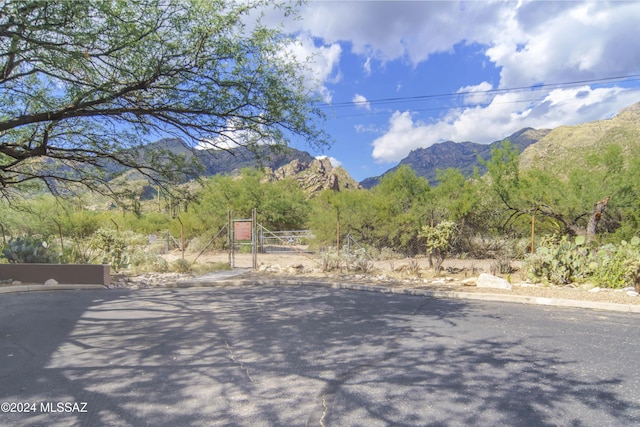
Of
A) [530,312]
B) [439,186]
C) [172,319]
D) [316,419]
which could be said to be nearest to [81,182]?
[172,319]

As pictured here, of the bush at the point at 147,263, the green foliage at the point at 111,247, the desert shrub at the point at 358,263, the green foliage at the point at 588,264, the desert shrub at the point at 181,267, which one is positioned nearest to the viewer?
the green foliage at the point at 588,264

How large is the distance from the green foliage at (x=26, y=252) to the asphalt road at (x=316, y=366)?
4610 mm

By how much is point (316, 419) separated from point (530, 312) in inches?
243

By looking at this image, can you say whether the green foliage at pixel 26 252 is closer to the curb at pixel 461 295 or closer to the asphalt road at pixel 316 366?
the curb at pixel 461 295

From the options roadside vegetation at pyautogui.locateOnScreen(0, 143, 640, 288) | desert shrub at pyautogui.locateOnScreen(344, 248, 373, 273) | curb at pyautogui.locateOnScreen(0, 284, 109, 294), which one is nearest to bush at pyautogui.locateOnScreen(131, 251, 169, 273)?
roadside vegetation at pyautogui.locateOnScreen(0, 143, 640, 288)

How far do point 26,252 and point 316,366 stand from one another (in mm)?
11258

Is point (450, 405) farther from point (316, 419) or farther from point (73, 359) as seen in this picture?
point (73, 359)

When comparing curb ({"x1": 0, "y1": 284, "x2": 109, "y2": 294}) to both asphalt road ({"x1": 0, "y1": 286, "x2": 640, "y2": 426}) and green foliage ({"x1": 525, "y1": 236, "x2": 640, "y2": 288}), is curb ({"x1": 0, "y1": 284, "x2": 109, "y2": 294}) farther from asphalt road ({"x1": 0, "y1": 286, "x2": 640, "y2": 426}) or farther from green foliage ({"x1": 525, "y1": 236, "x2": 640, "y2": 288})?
green foliage ({"x1": 525, "y1": 236, "x2": 640, "y2": 288})

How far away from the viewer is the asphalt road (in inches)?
137

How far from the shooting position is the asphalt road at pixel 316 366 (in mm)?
3484

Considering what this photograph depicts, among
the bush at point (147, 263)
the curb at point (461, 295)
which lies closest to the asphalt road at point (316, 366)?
the curb at point (461, 295)

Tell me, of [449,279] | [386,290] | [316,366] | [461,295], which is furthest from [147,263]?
[316,366]

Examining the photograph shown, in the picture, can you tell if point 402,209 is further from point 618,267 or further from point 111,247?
point 111,247

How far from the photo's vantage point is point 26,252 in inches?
470
